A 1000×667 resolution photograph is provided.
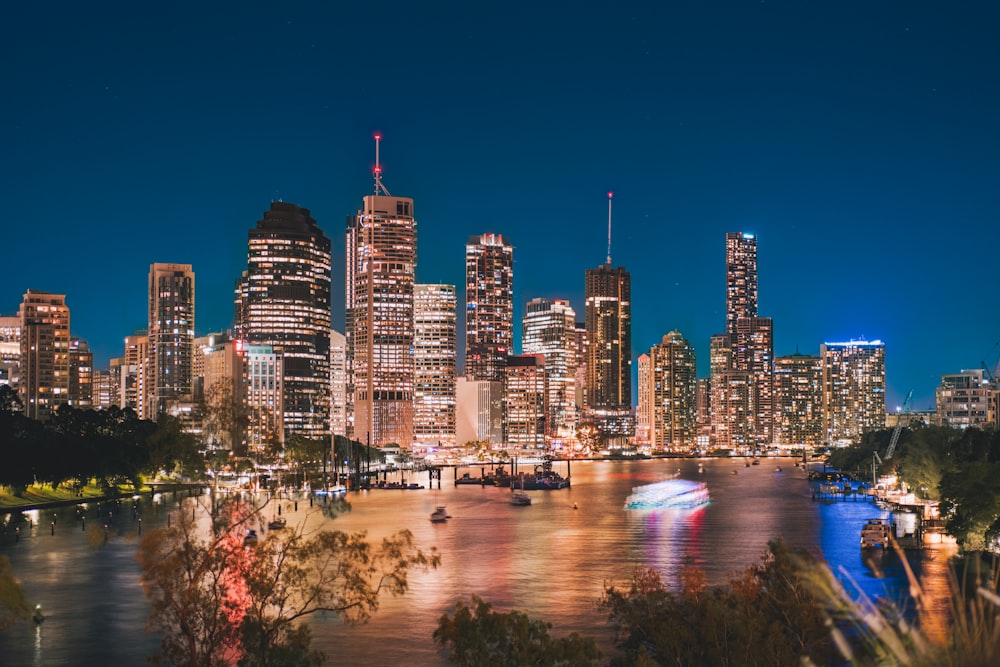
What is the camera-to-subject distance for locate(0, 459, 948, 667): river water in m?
46.4

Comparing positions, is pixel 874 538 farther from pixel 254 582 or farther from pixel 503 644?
pixel 254 582

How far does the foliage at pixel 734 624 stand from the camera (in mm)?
30891

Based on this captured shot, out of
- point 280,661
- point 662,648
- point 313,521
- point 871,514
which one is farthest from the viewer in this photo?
point 871,514

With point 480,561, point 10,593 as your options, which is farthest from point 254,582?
point 480,561

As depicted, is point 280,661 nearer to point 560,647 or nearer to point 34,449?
point 560,647

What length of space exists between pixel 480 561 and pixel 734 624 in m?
41.9

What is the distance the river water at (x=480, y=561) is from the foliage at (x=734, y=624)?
3.42 metres

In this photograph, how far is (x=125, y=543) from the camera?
80125mm

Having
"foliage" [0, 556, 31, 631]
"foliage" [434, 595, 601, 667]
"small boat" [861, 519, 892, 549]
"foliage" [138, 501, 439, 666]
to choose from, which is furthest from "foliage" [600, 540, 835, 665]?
"small boat" [861, 519, 892, 549]

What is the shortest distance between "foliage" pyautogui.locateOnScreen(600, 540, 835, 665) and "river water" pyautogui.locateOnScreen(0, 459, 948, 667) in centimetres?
342

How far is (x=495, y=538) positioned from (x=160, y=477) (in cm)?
7622

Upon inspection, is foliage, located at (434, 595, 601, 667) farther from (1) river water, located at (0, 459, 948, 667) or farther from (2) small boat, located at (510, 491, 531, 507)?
(2) small boat, located at (510, 491, 531, 507)

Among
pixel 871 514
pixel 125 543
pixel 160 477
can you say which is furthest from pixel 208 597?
pixel 160 477

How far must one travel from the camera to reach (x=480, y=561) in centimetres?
7194
